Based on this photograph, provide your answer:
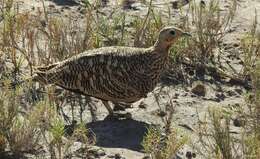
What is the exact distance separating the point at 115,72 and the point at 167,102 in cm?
80

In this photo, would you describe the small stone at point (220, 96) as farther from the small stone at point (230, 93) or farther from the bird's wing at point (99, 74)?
the bird's wing at point (99, 74)

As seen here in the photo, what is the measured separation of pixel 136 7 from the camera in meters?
8.82

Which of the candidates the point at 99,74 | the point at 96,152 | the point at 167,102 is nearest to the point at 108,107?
the point at 99,74

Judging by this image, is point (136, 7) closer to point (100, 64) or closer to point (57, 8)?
point (57, 8)

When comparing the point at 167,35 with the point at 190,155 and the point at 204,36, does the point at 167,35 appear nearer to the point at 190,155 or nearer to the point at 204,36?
the point at 190,155

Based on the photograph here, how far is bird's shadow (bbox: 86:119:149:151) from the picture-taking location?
6.00 metres

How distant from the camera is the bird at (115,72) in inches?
243

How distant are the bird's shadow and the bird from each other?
158 millimetres

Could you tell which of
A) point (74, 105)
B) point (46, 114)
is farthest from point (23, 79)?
point (46, 114)

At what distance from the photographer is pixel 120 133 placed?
20.5 ft

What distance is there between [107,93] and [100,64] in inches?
10.4

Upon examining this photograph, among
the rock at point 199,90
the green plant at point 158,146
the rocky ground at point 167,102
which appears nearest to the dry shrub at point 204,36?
the rocky ground at point 167,102

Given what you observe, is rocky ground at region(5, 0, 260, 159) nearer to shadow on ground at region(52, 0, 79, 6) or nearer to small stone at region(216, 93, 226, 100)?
small stone at region(216, 93, 226, 100)

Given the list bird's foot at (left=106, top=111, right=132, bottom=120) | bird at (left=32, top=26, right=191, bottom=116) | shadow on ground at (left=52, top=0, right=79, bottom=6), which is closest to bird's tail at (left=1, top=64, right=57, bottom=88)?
bird at (left=32, top=26, right=191, bottom=116)
